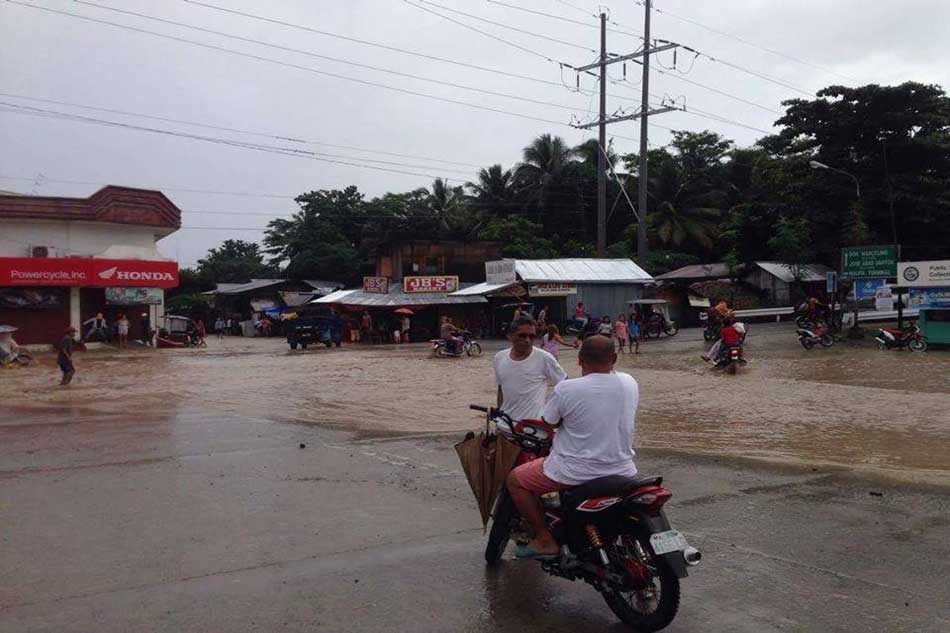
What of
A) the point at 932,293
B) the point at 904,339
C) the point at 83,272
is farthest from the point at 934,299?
the point at 83,272

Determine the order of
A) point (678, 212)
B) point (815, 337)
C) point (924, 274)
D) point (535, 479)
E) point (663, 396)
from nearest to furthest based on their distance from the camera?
point (535, 479) → point (663, 396) → point (924, 274) → point (815, 337) → point (678, 212)

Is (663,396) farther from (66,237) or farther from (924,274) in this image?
(66,237)

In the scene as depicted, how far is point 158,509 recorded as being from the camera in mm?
7246

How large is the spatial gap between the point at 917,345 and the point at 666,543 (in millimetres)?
25288

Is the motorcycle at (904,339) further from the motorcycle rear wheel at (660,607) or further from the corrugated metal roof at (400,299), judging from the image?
the motorcycle rear wheel at (660,607)

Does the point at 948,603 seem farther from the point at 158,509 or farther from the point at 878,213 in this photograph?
the point at 878,213

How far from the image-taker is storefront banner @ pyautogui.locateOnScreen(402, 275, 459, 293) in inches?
1709

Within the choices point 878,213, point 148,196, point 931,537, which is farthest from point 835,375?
point 148,196

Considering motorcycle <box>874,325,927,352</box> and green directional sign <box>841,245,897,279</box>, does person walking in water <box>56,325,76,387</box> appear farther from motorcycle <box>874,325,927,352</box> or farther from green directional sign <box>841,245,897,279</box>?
green directional sign <box>841,245,897,279</box>

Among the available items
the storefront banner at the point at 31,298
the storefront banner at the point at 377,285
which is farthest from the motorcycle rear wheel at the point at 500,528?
the storefront banner at the point at 377,285

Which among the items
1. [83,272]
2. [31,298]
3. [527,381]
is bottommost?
[527,381]

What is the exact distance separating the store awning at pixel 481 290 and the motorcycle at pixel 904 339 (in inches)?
741

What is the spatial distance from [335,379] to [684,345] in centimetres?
1545

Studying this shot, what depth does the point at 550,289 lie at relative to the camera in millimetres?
42469
